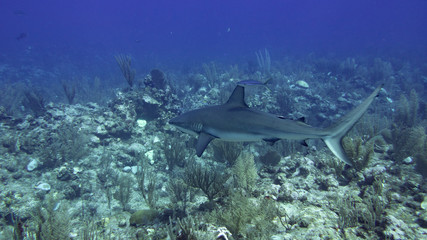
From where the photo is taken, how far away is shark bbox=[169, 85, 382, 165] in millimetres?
3199

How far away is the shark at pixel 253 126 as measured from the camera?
320 cm

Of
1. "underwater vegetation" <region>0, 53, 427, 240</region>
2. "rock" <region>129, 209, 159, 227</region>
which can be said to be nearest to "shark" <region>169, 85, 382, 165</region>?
"underwater vegetation" <region>0, 53, 427, 240</region>

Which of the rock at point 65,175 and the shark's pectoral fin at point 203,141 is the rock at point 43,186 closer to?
the rock at point 65,175

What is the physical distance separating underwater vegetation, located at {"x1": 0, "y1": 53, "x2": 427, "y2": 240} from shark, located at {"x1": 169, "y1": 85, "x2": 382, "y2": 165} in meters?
1.23

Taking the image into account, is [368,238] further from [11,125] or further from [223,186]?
[11,125]

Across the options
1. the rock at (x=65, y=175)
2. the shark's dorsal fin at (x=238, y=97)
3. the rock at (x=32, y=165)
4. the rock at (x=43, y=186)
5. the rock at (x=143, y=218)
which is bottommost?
the rock at (x=143, y=218)

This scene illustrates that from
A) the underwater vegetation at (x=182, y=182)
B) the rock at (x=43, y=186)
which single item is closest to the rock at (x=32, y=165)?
the underwater vegetation at (x=182, y=182)

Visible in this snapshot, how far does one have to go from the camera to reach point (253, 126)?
346cm

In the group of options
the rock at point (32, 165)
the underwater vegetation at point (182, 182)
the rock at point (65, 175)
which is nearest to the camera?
the underwater vegetation at point (182, 182)

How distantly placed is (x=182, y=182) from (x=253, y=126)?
9.99 ft

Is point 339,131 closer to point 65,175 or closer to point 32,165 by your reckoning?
point 65,175

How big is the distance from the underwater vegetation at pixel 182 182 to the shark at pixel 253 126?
48.5 inches

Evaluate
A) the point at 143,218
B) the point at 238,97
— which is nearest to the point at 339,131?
the point at 238,97

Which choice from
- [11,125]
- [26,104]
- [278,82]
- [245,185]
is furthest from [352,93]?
[26,104]
